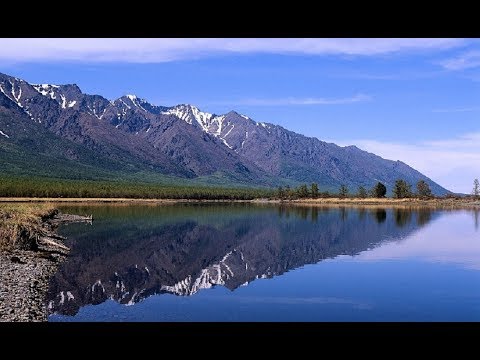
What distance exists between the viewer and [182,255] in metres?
49.2

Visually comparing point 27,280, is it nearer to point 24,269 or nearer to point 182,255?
point 24,269

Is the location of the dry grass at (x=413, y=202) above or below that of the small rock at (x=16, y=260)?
above

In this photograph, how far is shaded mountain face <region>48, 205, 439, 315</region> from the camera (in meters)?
31.5

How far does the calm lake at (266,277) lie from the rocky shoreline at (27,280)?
2.64ft

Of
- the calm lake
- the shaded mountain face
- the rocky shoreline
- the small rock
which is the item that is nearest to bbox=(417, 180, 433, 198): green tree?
the shaded mountain face

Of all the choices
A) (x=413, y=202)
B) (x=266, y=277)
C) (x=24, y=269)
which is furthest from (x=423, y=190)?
(x=24, y=269)

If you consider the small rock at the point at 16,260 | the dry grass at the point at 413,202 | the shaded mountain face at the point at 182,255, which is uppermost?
the dry grass at the point at 413,202

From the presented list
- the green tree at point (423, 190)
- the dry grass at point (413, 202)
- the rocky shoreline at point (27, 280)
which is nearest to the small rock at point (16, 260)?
the rocky shoreline at point (27, 280)

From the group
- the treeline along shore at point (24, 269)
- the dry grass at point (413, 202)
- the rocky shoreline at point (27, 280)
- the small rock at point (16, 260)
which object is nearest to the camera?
the rocky shoreline at point (27, 280)

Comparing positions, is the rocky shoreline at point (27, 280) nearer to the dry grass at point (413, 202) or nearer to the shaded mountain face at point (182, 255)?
the shaded mountain face at point (182, 255)

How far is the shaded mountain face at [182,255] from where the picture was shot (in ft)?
103

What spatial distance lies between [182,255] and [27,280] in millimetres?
22090
